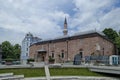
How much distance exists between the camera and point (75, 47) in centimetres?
3594

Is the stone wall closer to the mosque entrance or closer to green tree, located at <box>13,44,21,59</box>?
the mosque entrance

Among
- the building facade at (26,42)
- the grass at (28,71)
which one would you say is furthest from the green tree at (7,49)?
the grass at (28,71)

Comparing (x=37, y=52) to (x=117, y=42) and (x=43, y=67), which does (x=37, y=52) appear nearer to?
(x=117, y=42)

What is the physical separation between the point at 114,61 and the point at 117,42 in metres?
17.4

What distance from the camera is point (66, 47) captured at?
37750mm

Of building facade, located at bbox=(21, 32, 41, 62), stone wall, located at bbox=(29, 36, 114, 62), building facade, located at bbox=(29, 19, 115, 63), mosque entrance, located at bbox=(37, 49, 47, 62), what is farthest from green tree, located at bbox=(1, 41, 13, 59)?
stone wall, located at bbox=(29, 36, 114, 62)

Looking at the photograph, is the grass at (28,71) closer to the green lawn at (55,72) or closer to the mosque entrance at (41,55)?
the green lawn at (55,72)

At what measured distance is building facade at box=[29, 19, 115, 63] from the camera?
33125 millimetres

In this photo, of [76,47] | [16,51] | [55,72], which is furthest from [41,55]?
[16,51]

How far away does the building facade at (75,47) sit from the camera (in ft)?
109

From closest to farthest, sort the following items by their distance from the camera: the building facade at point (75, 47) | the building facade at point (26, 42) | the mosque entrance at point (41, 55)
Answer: the building facade at point (75, 47) < the mosque entrance at point (41, 55) < the building facade at point (26, 42)

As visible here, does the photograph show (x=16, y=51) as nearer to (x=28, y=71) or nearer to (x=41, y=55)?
(x=41, y=55)

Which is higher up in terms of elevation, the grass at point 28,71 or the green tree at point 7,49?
the green tree at point 7,49

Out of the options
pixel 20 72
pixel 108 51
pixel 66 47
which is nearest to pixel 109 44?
pixel 108 51
